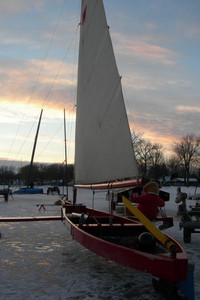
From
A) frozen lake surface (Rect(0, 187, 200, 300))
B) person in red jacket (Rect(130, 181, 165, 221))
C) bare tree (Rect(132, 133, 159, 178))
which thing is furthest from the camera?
bare tree (Rect(132, 133, 159, 178))

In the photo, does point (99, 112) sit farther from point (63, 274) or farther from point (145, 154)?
point (145, 154)

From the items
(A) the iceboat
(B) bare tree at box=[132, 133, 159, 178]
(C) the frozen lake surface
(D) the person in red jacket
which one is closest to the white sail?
(A) the iceboat

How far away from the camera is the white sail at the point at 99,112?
619 cm

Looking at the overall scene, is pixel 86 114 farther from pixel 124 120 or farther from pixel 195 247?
pixel 195 247

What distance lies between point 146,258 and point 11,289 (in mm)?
1808

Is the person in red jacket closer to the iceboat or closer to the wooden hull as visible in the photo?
the iceboat

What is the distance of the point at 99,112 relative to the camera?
698 cm

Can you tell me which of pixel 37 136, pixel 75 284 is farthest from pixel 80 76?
pixel 37 136

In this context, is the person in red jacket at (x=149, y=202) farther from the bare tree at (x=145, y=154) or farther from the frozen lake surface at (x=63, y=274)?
the bare tree at (x=145, y=154)

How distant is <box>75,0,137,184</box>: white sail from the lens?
6.19m

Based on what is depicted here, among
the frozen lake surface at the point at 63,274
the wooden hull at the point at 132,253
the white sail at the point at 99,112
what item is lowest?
the frozen lake surface at the point at 63,274

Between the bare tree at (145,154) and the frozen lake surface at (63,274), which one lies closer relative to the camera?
the frozen lake surface at (63,274)

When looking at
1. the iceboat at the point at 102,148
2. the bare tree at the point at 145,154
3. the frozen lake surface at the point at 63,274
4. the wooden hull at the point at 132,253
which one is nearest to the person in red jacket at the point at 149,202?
the iceboat at the point at 102,148

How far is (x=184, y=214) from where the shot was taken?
24.1 feet
